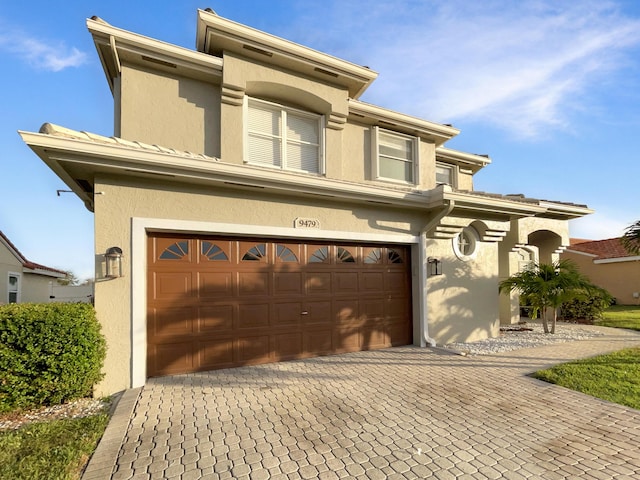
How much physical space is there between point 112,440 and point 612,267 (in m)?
27.6

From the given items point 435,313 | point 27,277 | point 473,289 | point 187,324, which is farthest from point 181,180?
point 27,277

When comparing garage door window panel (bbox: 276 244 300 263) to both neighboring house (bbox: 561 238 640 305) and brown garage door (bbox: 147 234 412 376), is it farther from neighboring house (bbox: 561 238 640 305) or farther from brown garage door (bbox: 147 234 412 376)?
neighboring house (bbox: 561 238 640 305)

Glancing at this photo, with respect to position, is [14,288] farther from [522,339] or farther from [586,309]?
[586,309]

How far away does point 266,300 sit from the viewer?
22.5 ft

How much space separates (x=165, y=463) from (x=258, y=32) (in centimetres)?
792

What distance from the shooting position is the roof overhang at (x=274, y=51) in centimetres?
690

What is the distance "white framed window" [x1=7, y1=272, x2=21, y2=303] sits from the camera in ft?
43.2

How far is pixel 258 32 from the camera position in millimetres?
7164

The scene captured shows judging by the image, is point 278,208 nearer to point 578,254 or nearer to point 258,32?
point 258,32

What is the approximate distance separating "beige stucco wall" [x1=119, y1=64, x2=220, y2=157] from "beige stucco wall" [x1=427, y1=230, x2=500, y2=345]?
6.22 m

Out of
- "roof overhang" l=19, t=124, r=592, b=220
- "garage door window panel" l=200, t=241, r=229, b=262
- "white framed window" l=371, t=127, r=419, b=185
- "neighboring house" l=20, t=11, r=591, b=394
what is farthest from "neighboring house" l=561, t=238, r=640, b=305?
"garage door window panel" l=200, t=241, r=229, b=262

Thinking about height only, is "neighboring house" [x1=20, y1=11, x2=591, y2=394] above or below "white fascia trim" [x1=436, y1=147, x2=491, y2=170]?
below

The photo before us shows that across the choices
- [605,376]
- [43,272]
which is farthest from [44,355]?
[43,272]

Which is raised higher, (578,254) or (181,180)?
(181,180)
